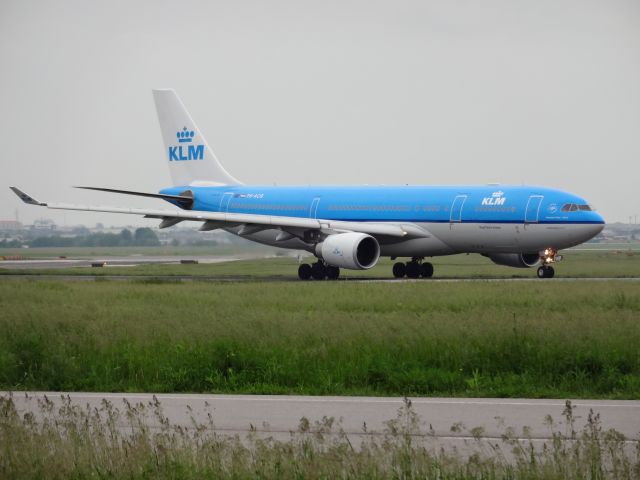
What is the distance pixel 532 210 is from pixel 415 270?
726 centimetres

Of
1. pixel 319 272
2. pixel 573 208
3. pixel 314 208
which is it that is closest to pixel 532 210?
pixel 573 208

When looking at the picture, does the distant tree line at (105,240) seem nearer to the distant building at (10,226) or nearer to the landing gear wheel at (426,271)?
the distant building at (10,226)

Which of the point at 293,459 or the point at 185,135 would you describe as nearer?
the point at 293,459

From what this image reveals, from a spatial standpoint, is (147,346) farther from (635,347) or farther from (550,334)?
(635,347)

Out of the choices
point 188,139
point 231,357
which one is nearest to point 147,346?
point 231,357

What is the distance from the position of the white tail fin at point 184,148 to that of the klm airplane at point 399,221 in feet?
8.52

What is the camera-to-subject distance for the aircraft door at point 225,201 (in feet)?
168

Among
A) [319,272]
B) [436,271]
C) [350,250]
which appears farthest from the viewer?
[436,271]

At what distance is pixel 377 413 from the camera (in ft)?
44.0

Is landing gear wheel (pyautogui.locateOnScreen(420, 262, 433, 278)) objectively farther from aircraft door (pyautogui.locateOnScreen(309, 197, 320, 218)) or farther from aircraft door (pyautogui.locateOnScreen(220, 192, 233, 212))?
aircraft door (pyautogui.locateOnScreen(220, 192, 233, 212))

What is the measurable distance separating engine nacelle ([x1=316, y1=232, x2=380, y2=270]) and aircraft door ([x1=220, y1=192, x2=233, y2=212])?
8.82 m

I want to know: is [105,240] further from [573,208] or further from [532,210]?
[573,208]

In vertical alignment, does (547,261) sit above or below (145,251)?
above

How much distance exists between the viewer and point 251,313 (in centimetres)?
2395
